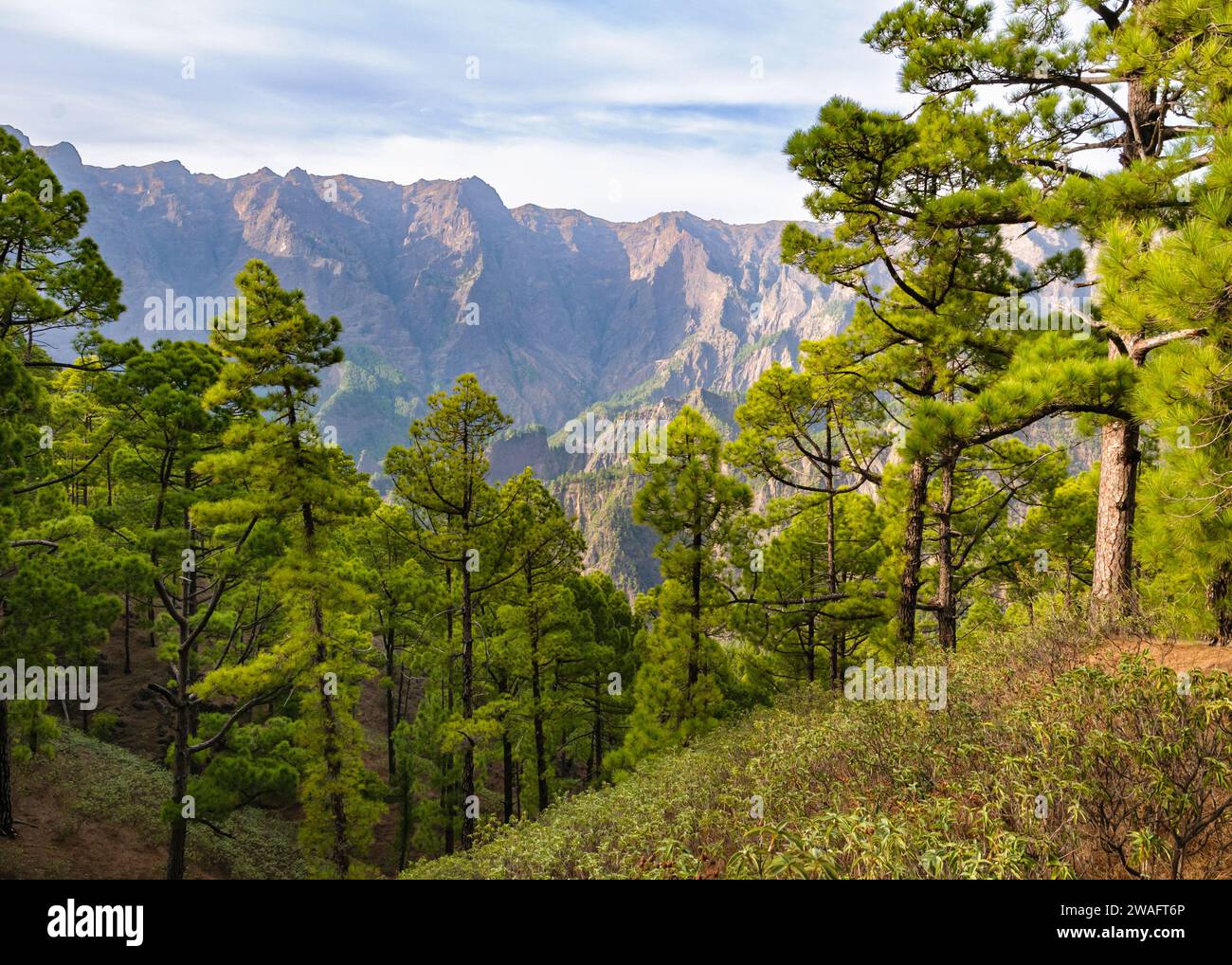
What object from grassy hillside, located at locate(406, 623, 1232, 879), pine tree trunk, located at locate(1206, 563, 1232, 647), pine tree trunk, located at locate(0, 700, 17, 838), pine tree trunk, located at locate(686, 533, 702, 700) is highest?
pine tree trunk, located at locate(1206, 563, 1232, 647)

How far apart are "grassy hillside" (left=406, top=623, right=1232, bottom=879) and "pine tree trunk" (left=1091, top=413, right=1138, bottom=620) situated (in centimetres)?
122

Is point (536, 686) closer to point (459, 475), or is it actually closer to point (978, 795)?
point (459, 475)

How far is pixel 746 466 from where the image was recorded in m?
16.4

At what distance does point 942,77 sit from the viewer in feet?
31.3

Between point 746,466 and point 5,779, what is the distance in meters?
18.1

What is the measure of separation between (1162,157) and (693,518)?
1236 cm

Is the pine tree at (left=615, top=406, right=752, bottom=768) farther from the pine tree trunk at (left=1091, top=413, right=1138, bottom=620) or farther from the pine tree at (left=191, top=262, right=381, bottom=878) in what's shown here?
the pine tree trunk at (left=1091, top=413, right=1138, bottom=620)

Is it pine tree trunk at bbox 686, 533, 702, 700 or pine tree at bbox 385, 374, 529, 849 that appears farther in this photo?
pine tree trunk at bbox 686, 533, 702, 700

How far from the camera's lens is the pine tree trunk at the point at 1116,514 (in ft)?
28.8

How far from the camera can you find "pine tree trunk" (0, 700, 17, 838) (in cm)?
1302

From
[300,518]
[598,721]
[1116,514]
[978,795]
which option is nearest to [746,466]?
[1116,514]

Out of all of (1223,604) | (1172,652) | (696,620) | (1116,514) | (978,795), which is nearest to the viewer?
(978,795)

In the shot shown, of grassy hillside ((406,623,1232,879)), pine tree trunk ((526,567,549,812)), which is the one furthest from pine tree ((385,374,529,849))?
grassy hillside ((406,623,1232,879))
